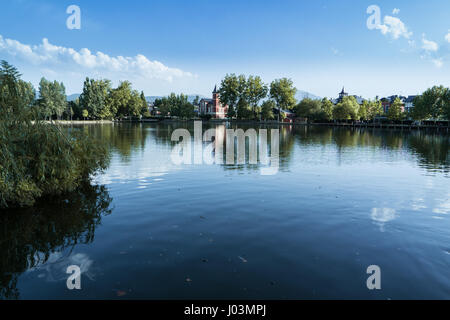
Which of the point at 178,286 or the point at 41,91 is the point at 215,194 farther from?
the point at 41,91

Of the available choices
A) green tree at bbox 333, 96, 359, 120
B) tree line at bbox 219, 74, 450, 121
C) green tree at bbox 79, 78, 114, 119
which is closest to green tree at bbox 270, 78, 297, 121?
tree line at bbox 219, 74, 450, 121

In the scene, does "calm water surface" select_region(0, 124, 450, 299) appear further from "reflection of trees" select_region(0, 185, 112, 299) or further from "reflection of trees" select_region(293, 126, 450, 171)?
"reflection of trees" select_region(293, 126, 450, 171)

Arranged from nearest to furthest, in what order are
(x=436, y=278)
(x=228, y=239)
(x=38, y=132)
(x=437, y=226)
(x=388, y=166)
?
(x=436, y=278)
(x=228, y=239)
(x=437, y=226)
(x=38, y=132)
(x=388, y=166)

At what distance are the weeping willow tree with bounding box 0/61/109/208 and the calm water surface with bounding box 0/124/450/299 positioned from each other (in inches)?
33.3

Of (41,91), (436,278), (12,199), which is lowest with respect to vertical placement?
(436,278)

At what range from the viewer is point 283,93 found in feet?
497

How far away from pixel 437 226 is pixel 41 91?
128245 mm

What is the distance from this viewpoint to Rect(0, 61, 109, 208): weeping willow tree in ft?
40.7

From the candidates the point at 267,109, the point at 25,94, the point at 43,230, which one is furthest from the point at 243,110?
the point at 43,230

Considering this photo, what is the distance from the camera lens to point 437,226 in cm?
1228

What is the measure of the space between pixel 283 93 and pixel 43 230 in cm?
14950

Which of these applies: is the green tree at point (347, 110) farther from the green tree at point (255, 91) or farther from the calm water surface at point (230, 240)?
the calm water surface at point (230, 240)

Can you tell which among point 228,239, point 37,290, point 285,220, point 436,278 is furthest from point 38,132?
point 436,278

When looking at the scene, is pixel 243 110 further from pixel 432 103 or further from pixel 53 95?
pixel 53 95
